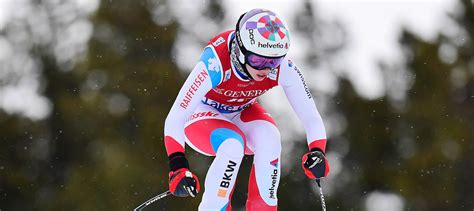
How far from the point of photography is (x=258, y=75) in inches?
308

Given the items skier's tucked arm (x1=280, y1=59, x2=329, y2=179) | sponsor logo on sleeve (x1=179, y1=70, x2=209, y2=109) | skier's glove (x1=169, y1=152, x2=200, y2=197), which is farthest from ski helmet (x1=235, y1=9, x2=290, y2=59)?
skier's glove (x1=169, y1=152, x2=200, y2=197)

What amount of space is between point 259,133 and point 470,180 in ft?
69.8

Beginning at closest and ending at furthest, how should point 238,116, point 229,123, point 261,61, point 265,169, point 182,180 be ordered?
point 182,180
point 261,61
point 265,169
point 229,123
point 238,116

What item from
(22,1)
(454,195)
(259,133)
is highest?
(259,133)

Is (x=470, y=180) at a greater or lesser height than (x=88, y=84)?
lesser

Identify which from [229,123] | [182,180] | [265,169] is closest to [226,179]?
[265,169]

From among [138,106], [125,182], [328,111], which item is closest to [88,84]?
[138,106]

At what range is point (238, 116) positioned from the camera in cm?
842

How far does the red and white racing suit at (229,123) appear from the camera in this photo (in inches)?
304

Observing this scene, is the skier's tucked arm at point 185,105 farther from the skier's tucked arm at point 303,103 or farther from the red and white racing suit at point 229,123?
the skier's tucked arm at point 303,103

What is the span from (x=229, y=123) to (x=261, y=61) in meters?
0.75

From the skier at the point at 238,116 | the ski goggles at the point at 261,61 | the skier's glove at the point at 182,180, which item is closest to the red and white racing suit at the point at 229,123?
the skier at the point at 238,116

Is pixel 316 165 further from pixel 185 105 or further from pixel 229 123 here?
pixel 185 105

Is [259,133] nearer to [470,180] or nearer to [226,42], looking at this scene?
[226,42]
